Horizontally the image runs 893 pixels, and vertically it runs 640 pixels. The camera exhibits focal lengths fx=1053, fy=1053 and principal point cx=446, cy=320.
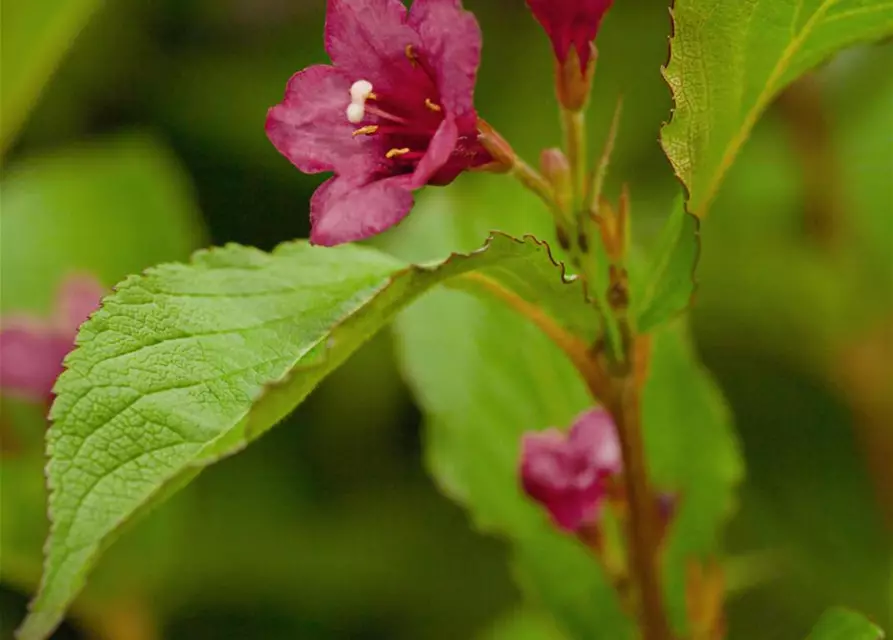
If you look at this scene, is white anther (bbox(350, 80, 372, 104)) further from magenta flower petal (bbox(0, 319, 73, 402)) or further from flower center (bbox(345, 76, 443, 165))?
magenta flower petal (bbox(0, 319, 73, 402))

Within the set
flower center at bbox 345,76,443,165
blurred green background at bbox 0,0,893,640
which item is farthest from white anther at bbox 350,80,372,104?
blurred green background at bbox 0,0,893,640

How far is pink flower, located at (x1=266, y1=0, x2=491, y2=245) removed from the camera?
0.57m

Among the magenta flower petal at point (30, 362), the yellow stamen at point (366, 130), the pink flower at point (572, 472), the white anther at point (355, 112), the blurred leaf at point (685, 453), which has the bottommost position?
the blurred leaf at point (685, 453)

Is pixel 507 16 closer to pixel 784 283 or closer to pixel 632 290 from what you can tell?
pixel 784 283

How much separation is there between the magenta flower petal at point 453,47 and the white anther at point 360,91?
0.17ft

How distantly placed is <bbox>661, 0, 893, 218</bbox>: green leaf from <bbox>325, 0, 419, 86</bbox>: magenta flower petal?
0.16m

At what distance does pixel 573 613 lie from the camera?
34.9 inches

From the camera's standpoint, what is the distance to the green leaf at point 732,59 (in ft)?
1.87

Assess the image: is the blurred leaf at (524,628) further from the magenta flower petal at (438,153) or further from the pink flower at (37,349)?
the magenta flower petal at (438,153)

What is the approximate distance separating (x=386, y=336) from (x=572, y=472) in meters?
0.74

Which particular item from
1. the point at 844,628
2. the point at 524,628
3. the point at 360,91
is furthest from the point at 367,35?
the point at 524,628

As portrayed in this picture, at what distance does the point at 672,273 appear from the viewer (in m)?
0.63

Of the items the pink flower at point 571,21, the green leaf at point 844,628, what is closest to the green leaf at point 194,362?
the pink flower at point 571,21

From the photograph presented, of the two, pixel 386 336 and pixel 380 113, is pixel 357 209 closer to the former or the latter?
pixel 380 113
